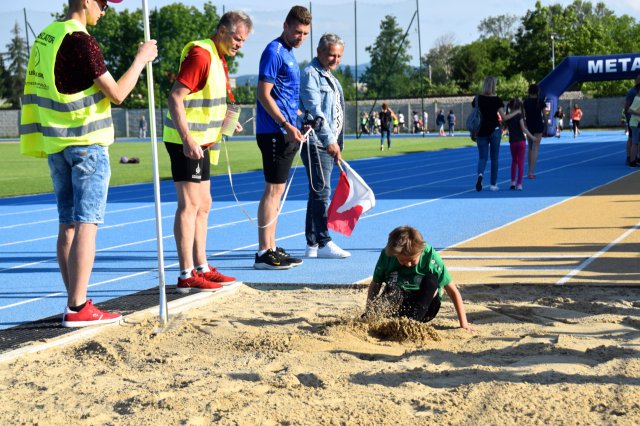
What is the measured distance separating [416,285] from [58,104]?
2480 millimetres

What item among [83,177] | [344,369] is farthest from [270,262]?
[344,369]

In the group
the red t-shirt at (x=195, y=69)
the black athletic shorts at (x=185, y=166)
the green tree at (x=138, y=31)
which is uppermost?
the green tree at (x=138, y=31)

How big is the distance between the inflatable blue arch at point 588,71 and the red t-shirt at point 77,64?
20.9m

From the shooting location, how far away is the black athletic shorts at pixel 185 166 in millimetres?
6867

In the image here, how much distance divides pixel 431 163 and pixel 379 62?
146 feet

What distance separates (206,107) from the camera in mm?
7000

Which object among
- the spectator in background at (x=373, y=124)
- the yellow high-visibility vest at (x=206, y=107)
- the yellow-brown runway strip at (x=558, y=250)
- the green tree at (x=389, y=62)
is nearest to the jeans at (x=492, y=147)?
the yellow-brown runway strip at (x=558, y=250)

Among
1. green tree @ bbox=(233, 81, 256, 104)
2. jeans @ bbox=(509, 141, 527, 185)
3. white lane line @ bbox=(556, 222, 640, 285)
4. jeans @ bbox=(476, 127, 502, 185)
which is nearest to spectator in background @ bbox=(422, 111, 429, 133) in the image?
green tree @ bbox=(233, 81, 256, 104)

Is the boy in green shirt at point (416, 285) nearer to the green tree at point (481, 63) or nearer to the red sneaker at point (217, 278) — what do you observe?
the red sneaker at point (217, 278)

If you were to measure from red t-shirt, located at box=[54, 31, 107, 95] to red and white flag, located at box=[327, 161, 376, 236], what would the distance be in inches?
131

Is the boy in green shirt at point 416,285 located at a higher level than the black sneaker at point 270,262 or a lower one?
higher

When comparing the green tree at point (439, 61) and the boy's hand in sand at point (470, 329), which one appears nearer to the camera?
the boy's hand in sand at point (470, 329)

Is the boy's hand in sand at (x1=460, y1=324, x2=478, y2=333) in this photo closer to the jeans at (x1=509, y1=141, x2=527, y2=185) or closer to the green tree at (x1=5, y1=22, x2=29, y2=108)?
the jeans at (x1=509, y1=141, x2=527, y2=185)

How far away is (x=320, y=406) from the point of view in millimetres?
4004
